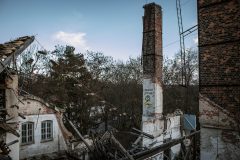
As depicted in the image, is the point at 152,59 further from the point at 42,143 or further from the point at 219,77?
the point at 42,143

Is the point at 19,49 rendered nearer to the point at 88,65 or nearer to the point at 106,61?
the point at 88,65

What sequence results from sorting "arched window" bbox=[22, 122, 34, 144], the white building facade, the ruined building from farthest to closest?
"arched window" bbox=[22, 122, 34, 144], the white building facade, the ruined building

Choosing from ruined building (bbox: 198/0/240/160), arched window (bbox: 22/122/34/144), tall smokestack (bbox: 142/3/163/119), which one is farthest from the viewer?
arched window (bbox: 22/122/34/144)

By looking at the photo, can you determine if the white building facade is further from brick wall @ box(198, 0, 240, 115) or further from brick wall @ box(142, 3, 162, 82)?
brick wall @ box(198, 0, 240, 115)

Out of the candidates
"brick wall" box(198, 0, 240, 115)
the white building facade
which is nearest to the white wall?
the white building facade

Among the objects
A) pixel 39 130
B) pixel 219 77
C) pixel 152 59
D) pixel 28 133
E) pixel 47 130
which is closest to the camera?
pixel 219 77

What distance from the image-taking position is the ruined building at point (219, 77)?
7242 mm

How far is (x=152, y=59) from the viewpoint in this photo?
1362 centimetres

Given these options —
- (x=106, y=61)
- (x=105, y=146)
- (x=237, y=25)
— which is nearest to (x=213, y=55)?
(x=237, y=25)

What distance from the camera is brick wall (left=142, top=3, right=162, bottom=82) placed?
13.6 meters

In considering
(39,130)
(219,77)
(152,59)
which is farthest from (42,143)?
(219,77)

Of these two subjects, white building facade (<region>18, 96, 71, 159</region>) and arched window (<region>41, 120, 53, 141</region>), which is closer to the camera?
white building facade (<region>18, 96, 71, 159</region>)

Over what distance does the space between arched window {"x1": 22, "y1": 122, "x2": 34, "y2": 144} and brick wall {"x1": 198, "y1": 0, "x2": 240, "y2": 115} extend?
11690 millimetres

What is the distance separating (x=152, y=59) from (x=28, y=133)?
362 inches
